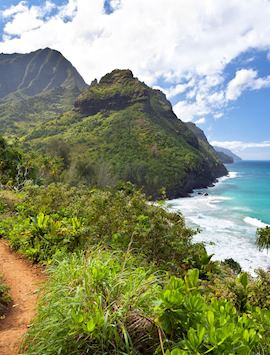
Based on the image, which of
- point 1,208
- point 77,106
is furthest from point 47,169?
point 77,106

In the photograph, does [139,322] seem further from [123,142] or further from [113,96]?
[113,96]

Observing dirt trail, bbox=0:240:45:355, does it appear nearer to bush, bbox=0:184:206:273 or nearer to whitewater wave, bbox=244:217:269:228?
bush, bbox=0:184:206:273

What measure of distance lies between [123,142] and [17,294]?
83297mm

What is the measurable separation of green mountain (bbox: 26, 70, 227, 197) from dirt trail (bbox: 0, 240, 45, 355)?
39884mm

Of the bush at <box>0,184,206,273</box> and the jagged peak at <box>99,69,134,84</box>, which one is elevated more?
the jagged peak at <box>99,69,134,84</box>

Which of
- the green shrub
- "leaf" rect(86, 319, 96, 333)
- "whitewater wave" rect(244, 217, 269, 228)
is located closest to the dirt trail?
"leaf" rect(86, 319, 96, 333)

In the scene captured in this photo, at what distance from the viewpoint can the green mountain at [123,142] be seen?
60.1 m

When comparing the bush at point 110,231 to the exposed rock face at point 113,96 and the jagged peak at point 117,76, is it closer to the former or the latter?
the exposed rock face at point 113,96

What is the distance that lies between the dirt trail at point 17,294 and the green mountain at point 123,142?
39884 millimetres

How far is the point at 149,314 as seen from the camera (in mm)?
2910

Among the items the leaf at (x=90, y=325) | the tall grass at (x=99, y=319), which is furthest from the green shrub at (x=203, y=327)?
the leaf at (x=90, y=325)

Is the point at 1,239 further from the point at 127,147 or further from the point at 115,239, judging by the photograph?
the point at 127,147

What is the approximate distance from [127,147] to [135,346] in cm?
8393

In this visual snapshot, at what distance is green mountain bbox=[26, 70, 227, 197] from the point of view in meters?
60.1
